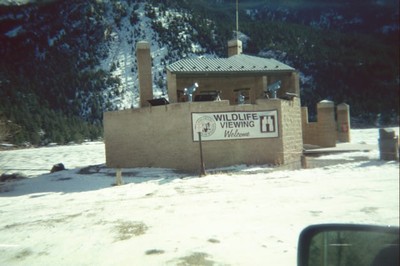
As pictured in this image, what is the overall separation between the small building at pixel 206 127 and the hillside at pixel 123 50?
5.40 meters

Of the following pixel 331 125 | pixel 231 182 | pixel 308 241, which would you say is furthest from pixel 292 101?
pixel 308 241

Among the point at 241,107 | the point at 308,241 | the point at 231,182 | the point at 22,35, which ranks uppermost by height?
the point at 22,35

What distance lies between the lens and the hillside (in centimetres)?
358

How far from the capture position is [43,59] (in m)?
6.71

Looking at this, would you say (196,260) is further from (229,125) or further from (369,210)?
(229,125)

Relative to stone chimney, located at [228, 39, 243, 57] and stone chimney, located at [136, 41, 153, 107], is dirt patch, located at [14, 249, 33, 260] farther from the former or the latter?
stone chimney, located at [228, 39, 243, 57]

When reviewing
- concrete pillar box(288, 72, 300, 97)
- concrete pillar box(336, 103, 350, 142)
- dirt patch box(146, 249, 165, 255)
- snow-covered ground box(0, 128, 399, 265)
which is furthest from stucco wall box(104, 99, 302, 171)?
dirt patch box(146, 249, 165, 255)

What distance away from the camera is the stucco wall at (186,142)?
15.4m

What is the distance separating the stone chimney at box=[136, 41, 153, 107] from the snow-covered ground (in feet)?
27.1

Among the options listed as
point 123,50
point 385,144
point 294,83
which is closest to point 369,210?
point 385,144

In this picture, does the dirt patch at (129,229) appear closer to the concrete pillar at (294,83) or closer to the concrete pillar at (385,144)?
the concrete pillar at (385,144)

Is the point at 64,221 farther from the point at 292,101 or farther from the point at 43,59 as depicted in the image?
the point at 292,101

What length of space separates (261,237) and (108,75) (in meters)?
5.00

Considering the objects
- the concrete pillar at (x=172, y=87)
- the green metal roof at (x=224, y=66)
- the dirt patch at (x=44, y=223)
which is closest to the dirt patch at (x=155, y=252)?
the dirt patch at (x=44, y=223)
